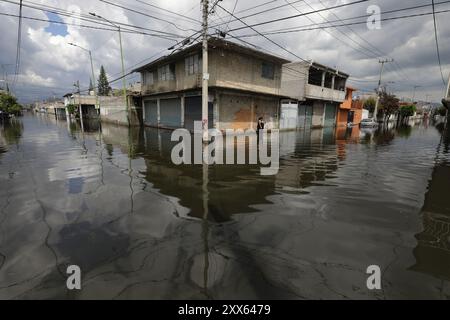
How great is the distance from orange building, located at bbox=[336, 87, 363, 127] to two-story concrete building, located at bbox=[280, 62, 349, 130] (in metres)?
3.80

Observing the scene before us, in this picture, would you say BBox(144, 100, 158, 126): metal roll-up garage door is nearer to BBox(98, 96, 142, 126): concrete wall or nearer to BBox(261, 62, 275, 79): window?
BBox(98, 96, 142, 126): concrete wall

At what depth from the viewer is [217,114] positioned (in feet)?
63.2

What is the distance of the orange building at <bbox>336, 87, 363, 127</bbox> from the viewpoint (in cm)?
3825

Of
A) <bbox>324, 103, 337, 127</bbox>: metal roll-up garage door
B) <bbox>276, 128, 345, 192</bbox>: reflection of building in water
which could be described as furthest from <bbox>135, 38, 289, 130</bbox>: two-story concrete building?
<bbox>324, 103, 337, 127</bbox>: metal roll-up garage door

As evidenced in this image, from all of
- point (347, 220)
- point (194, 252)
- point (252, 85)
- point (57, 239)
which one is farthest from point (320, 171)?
point (252, 85)

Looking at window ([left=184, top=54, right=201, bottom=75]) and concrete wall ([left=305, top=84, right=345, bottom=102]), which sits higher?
window ([left=184, top=54, right=201, bottom=75])

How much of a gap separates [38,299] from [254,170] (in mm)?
6692

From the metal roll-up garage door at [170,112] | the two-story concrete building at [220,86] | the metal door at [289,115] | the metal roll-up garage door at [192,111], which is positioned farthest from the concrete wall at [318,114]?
the metal roll-up garage door at [170,112]

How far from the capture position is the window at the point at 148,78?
88.6 feet

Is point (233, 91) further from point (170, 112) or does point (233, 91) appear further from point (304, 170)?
point (304, 170)

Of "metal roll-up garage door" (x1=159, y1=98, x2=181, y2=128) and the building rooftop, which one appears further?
"metal roll-up garage door" (x1=159, y1=98, x2=181, y2=128)

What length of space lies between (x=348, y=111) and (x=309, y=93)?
16787 millimetres

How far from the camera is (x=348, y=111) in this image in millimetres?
40844
